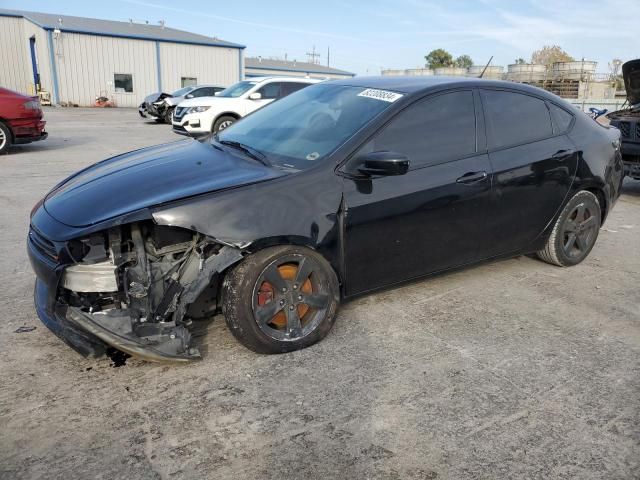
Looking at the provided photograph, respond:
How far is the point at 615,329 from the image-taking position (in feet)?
11.7

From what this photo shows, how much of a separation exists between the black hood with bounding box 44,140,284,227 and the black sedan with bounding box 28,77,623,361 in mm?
15

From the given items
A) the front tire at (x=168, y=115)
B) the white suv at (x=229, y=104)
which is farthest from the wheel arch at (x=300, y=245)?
the front tire at (x=168, y=115)

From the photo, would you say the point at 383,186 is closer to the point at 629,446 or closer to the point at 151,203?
the point at 151,203

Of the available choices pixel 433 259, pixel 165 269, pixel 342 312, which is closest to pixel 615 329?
pixel 433 259

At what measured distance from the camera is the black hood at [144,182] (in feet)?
9.16

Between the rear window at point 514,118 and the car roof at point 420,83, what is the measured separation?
74 millimetres

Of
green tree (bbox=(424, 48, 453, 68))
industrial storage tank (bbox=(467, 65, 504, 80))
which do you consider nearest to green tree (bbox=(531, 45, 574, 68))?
green tree (bbox=(424, 48, 453, 68))

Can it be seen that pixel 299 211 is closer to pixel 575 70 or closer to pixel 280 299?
pixel 280 299

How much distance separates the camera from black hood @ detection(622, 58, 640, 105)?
8.46 metres

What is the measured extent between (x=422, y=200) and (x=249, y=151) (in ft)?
3.91

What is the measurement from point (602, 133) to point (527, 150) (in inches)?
44.5

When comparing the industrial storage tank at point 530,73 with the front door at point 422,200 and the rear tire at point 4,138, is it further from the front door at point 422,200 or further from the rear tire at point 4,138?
the front door at point 422,200

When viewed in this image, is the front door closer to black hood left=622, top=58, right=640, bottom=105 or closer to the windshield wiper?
the windshield wiper

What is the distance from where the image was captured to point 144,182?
3021mm
